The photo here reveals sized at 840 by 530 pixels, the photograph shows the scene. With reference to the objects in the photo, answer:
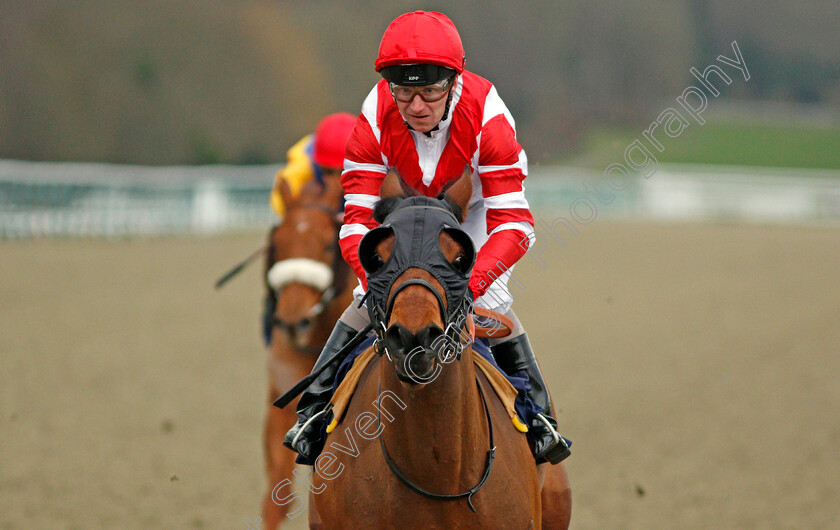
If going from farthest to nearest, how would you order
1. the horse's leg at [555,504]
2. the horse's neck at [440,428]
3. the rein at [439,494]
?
the horse's leg at [555,504]
the rein at [439,494]
the horse's neck at [440,428]

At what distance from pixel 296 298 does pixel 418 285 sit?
99.8 inches

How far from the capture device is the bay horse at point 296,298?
4.63 m

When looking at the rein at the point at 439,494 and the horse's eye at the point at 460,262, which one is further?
the rein at the point at 439,494

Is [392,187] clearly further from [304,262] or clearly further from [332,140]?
[332,140]

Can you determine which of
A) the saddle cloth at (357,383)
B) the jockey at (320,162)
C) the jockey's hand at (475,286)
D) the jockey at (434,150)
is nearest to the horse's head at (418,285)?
the jockey's hand at (475,286)

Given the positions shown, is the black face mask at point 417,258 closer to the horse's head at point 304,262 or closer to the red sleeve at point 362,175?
the red sleeve at point 362,175

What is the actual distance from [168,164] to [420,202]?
26562mm

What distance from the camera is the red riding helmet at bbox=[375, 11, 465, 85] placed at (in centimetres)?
266

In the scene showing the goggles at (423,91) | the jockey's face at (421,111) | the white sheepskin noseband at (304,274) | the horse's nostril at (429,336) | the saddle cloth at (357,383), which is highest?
the goggles at (423,91)

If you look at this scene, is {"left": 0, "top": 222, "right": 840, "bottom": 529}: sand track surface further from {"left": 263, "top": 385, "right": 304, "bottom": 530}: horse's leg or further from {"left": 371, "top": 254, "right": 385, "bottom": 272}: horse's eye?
{"left": 371, "top": 254, "right": 385, "bottom": 272}: horse's eye

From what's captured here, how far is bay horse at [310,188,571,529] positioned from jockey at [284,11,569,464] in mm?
247

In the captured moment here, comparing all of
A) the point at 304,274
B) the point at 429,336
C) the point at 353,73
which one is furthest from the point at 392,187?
the point at 353,73

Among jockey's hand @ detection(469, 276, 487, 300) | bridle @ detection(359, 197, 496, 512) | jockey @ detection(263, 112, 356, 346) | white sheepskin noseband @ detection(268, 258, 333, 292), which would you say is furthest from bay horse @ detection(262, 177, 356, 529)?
bridle @ detection(359, 197, 496, 512)

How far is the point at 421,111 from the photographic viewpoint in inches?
107
